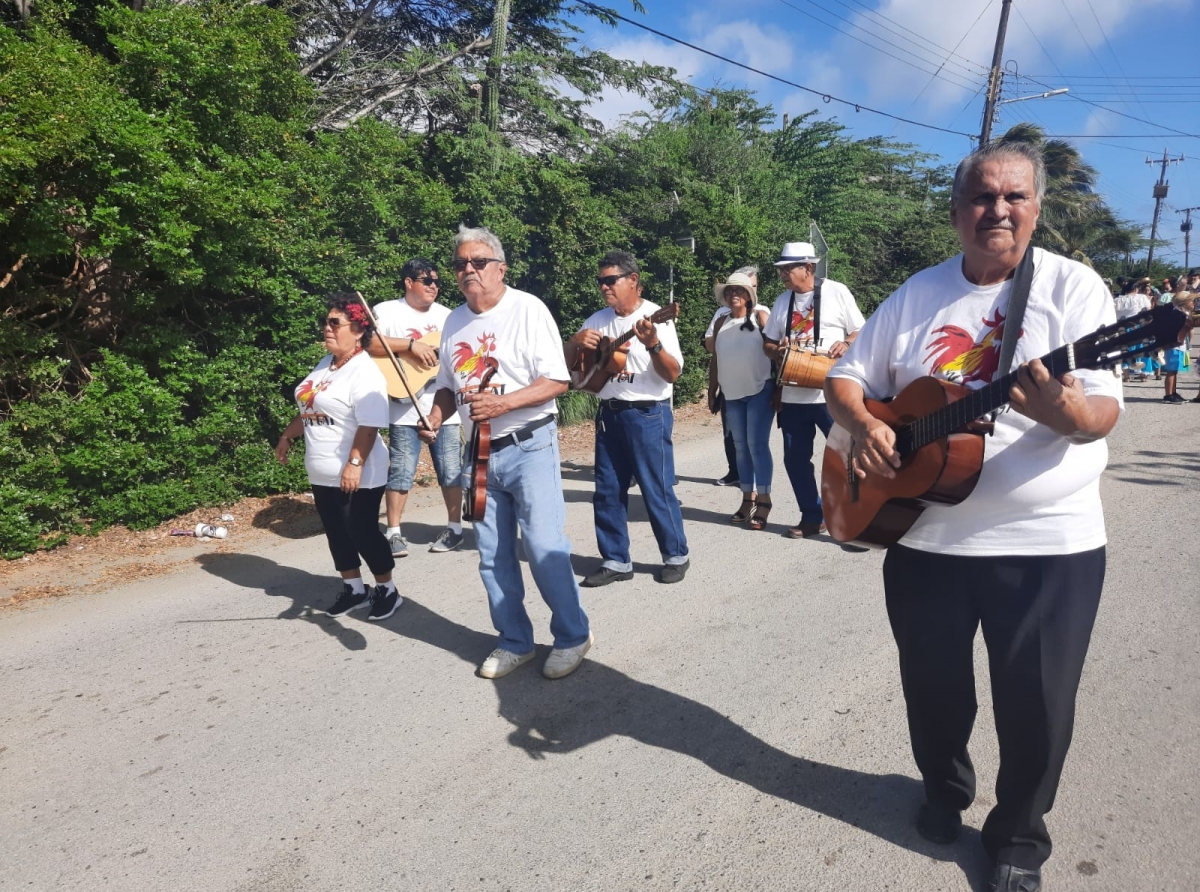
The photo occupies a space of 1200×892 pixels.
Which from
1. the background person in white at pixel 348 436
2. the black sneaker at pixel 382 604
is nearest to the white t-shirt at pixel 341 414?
the background person in white at pixel 348 436

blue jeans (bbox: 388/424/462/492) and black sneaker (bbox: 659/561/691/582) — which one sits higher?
blue jeans (bbox: 388/424/462/492)

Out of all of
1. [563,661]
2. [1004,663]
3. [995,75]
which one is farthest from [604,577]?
[995,75]

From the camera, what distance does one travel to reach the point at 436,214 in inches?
316

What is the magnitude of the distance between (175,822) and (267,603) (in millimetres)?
2141

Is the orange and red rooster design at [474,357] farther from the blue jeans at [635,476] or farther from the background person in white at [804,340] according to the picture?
the background person in white at [804,340]

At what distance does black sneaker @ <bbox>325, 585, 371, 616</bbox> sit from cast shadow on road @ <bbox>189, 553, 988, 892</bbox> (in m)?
0.11

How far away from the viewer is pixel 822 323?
5.48 m

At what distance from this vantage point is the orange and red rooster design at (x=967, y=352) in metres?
2.07

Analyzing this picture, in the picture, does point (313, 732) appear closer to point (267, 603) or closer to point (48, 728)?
point (48, 728)

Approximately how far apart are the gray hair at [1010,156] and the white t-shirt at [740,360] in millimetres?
3785

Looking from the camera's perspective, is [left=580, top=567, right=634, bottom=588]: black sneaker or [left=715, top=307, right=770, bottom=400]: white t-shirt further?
[left=715, top=307, right=770, bottom=400]: white t-shirt

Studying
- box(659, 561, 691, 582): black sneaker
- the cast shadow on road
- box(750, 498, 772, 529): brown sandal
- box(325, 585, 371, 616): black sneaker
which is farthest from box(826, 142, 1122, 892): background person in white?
box(750, 498, 772, 529): brown sandal

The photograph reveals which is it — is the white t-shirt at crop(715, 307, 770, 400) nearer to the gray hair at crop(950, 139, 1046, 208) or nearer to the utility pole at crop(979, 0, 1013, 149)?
the gray hair at crop(950, 139, 1046, 208)

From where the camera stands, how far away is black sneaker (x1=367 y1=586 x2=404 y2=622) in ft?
14.7
